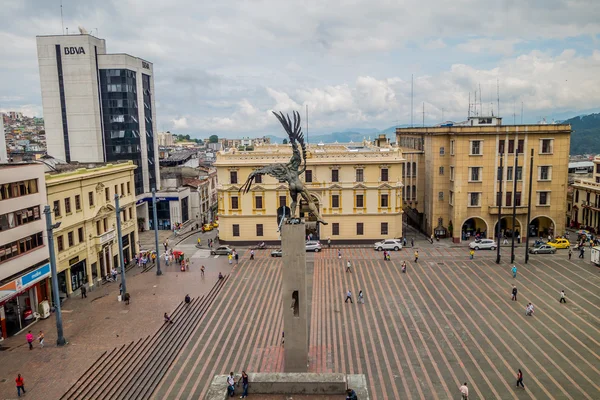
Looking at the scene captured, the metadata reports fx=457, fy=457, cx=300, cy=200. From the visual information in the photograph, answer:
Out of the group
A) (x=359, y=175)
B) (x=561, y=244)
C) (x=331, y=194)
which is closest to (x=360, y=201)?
(x=359, y=175)

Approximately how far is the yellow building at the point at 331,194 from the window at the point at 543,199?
16855mm

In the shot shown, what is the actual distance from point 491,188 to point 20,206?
48871mm

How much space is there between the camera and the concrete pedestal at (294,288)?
25.3m

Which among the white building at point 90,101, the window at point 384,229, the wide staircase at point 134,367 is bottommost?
the wide staircase at point 134,367

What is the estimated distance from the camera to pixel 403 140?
77.1 meters

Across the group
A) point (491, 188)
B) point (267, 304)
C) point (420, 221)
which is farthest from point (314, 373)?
point (420, 221)

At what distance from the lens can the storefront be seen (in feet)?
101

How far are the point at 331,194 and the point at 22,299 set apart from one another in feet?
114

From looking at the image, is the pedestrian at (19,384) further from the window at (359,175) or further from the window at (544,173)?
the window at (544,173)

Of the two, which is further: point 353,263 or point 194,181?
point 194,181

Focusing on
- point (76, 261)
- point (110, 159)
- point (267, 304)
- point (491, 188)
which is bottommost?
point (267, 304)

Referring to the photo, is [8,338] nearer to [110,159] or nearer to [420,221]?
[110,159]

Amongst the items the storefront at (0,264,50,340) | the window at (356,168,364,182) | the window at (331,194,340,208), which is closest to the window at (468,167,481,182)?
the window at (356,168,364,182)

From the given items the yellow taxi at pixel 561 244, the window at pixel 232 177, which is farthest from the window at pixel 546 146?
the window at pixel 232 177
